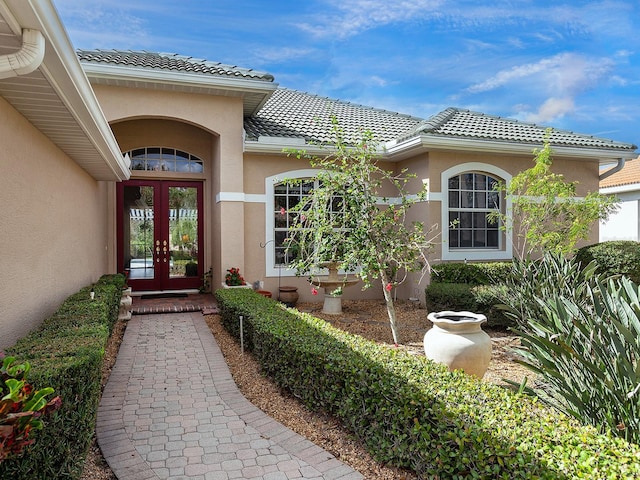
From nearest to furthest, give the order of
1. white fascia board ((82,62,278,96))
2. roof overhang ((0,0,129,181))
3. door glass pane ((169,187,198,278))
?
roof overhang ((0,0,129,181)) < white fascia board ((82,62,278,96)) < door glass pane ((169,187,198,278))

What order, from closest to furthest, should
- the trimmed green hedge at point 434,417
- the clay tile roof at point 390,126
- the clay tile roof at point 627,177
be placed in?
the trimmed green hedge at point 434,417
the clay tile roof at point 390,126
the clay tile roof at point 627,177

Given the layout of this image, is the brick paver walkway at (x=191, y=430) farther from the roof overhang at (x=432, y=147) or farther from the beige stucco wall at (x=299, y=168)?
the roof overhang at (x=432, y=147)

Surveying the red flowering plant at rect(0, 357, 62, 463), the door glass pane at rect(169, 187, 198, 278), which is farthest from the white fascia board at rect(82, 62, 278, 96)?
the red flowering plant at rect(0, 357, 62, 463)

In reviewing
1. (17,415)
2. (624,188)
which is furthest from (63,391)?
(624,188)

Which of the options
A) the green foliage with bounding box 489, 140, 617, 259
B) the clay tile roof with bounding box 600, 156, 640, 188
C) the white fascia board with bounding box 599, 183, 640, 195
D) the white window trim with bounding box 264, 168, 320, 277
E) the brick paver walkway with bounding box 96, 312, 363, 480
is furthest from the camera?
the clay tile roof with bounding box 600, 156, 640, 188

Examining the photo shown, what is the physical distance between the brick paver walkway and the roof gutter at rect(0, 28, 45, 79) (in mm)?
3105

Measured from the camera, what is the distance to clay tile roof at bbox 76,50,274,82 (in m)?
9.09

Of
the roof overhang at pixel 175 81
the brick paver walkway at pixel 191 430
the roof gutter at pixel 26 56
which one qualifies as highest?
the roof overhang at pixel 175 81

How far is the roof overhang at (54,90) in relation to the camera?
2.94 meters

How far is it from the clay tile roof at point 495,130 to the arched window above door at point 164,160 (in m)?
5.83

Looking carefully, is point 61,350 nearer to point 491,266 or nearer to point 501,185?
point 491,266

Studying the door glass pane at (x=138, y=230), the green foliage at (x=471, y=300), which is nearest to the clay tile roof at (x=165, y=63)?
the door glass pane at (x=138, y=230)

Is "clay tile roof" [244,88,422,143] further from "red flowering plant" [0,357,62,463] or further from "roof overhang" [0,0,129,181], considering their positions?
"red flowering plant" [0,357,62,463]

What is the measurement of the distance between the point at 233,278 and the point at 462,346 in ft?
19.3
